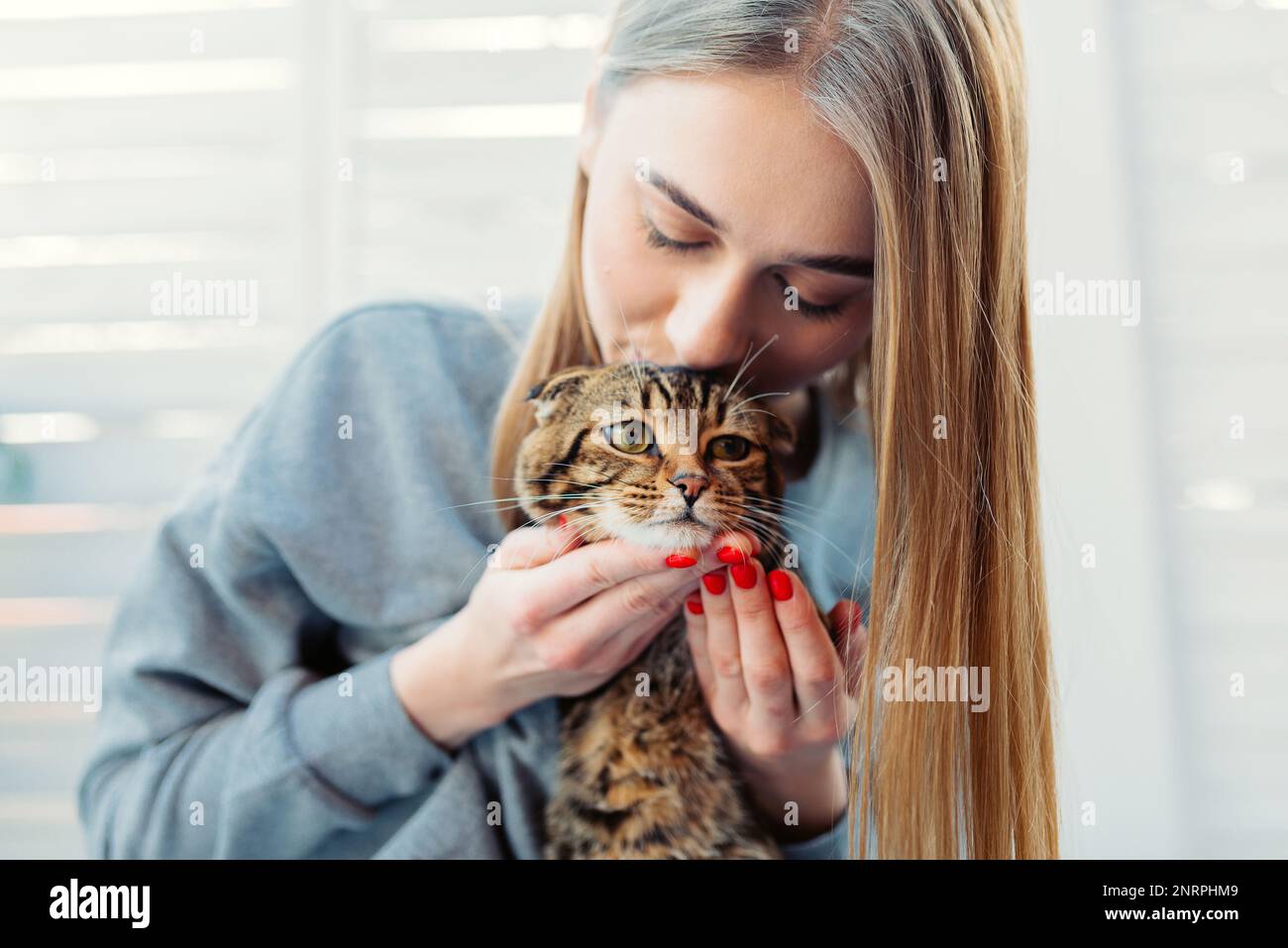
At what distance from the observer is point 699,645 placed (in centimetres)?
85

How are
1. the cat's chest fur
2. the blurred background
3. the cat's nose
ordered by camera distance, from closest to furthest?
the cat's nose
the cat's chest fur
the blurred background

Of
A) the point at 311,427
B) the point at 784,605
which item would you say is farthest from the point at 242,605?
the point at 784,605

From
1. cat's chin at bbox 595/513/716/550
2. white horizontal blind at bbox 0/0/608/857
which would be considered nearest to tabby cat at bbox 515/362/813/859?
cat's chin at bbox 595/513/716/550

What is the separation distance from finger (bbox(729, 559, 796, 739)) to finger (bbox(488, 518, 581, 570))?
0.17 meters

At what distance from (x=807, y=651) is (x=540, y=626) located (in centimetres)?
27

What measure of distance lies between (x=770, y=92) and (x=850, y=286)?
0.65 ft

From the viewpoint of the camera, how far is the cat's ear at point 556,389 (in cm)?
79

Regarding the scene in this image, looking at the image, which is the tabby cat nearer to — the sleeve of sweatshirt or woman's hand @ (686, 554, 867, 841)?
woman's hand @ (686, 554, 867, 841)

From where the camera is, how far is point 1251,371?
997 millimetres

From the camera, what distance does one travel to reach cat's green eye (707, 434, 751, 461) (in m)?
0.78

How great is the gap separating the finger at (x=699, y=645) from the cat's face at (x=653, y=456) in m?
0.10

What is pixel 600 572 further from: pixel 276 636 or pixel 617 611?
pixel 276 636

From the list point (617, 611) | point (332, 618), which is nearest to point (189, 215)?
point (332, 618)
